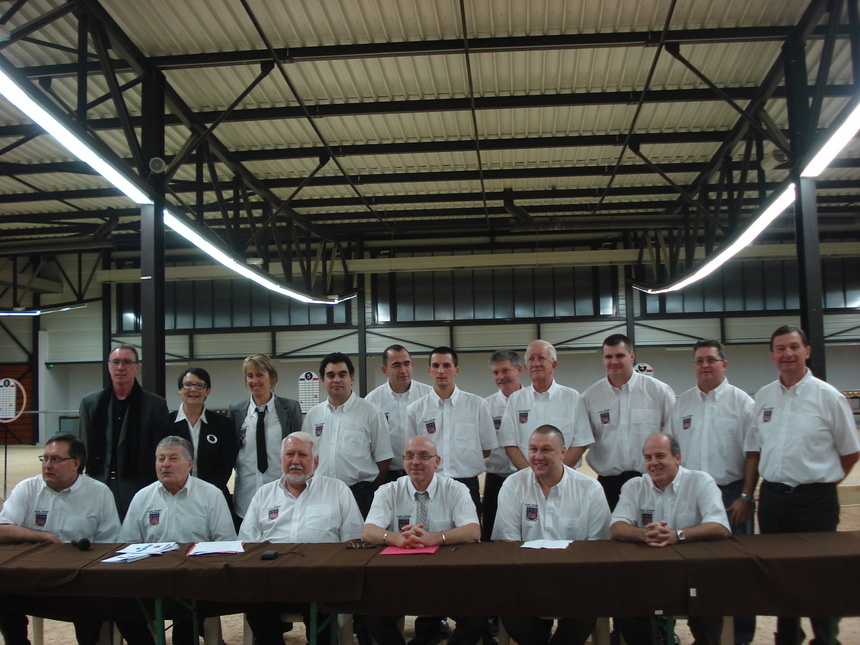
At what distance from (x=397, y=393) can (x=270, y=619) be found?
2272 mm

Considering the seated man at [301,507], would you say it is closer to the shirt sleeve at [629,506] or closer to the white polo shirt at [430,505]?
the white polo shirt at [430,505]

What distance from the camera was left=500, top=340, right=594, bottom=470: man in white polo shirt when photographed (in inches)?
181

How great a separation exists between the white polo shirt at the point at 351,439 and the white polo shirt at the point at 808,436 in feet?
8.75

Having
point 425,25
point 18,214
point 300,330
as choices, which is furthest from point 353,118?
point 300,330

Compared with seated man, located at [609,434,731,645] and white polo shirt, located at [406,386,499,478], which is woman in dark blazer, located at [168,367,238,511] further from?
seated man, located at [609,434,731,645]

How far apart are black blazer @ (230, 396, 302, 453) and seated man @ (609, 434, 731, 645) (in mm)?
2424

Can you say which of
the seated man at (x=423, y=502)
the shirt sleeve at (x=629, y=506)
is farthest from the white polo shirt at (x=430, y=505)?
the shirt sleeve at (x=629, y=506)

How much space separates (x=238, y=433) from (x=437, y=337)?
44.2ft

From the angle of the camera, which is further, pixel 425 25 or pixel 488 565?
pixel 425 25

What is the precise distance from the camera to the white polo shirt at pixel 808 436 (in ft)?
12.7

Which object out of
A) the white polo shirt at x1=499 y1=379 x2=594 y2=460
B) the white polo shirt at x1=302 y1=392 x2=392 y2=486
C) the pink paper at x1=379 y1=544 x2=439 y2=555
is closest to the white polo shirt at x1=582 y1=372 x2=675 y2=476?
the white polo shirt at x1=499 y1=379 x2=594 y2=460

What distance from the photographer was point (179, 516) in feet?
13.1

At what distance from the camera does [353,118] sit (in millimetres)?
8703

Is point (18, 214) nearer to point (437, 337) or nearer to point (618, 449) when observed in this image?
point (437, 337)
